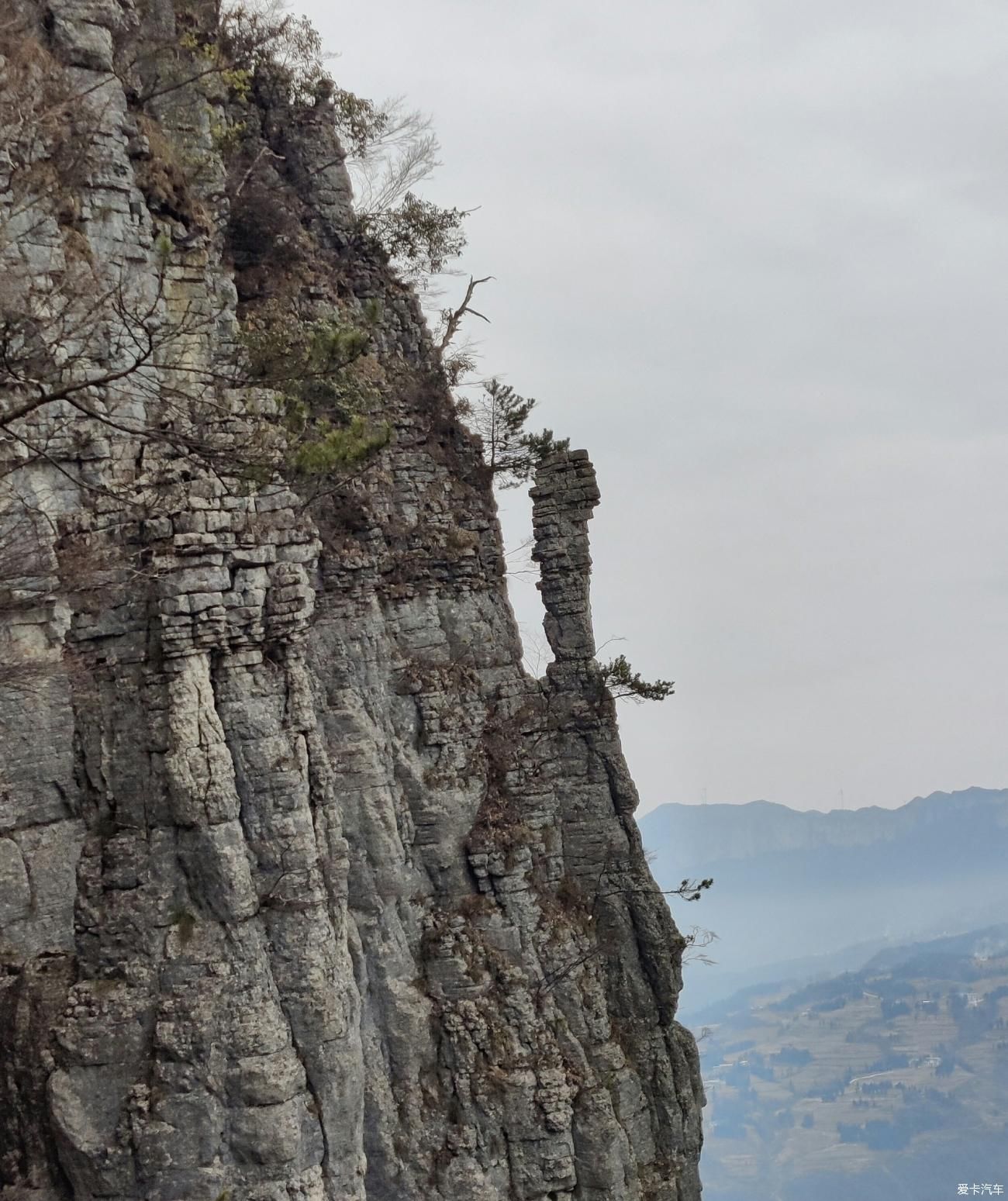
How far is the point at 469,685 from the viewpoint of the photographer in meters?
31.5

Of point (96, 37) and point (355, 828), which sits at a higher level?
point (96, 37)

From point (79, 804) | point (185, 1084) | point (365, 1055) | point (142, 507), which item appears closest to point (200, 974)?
point (185, 1084)

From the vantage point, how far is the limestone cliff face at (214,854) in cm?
1942

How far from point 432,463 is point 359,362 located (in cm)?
272

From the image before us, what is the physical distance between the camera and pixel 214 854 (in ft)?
64.9

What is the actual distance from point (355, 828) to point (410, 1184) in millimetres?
6210

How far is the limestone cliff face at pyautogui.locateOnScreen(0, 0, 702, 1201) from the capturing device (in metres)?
19.4

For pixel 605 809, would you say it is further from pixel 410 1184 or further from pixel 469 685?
pixel 410 1184

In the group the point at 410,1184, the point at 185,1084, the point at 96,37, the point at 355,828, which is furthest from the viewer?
the point at 355,828

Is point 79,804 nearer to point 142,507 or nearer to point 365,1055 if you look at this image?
point 142,507

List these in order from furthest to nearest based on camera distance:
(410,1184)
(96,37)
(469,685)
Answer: (469,685)
(410,1184)
(96,37)

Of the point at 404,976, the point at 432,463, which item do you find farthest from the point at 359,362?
the point at 404,976

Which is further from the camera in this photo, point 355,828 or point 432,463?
point 432,463

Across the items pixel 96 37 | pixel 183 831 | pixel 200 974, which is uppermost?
pixel 96 37
